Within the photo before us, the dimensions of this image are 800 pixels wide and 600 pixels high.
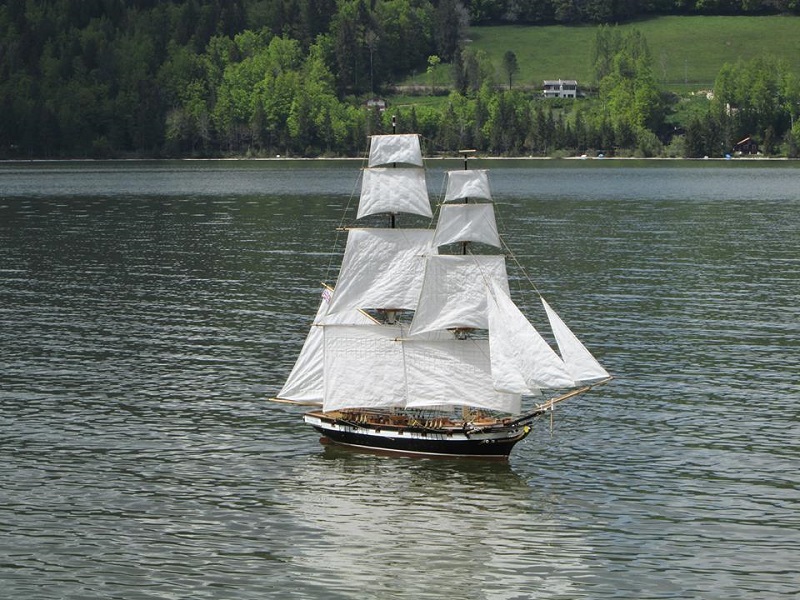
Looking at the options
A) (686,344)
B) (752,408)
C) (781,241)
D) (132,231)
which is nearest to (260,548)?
(752,408)

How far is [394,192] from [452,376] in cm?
842

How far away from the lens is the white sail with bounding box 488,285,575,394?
173 ft

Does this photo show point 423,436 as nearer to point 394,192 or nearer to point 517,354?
point 517,354

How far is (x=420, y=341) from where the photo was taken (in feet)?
186

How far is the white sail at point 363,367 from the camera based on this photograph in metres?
57.8

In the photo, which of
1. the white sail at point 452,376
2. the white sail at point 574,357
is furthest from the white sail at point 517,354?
the white sail at point 452,376

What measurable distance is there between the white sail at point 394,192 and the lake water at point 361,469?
10717mm

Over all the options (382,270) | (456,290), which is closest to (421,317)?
(456,290)

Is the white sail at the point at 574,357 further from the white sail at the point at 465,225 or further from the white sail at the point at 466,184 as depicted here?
the white sail at the point at 466,184

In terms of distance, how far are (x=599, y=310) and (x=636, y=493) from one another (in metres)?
40.6

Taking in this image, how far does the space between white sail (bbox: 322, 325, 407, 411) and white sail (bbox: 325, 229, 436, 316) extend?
1041 millimetres

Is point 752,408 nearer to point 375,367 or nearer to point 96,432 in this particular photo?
point 375,367

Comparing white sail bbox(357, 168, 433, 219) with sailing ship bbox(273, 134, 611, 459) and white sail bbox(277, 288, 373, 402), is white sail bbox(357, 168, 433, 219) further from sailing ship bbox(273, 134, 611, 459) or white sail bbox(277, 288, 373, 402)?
white sail bbox(277, 288, 373, 402)

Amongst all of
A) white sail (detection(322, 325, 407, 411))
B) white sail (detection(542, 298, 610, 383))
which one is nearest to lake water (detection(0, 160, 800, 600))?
white sail (detection(322, 325, 407, 411))
